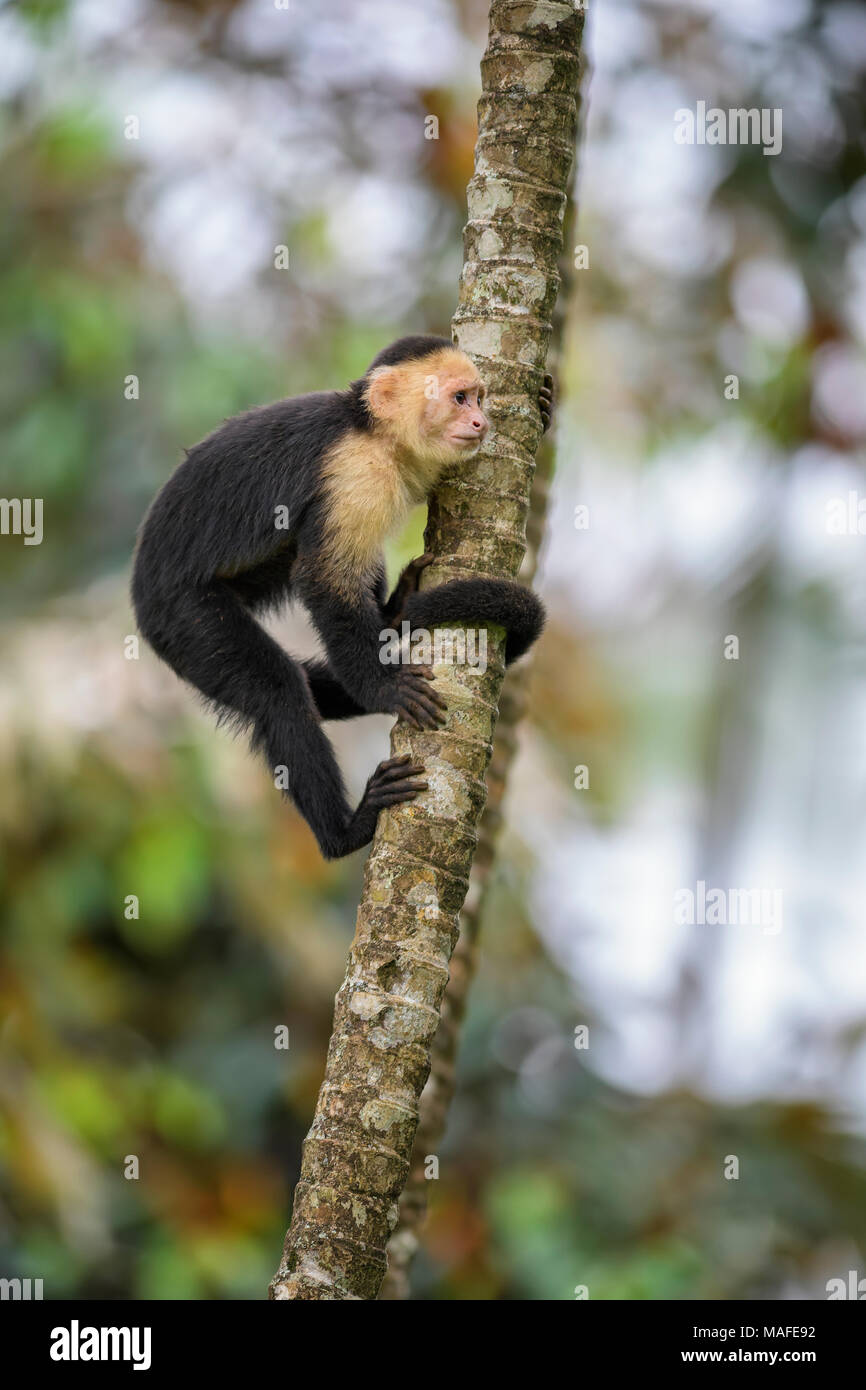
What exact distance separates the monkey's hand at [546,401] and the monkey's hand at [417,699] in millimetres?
858

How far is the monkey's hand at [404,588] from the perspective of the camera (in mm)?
3827

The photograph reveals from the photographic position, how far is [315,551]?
13.5 feet

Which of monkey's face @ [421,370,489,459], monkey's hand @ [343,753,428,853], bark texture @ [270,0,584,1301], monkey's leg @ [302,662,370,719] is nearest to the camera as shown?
bark texture @ [270,0,584,1301]

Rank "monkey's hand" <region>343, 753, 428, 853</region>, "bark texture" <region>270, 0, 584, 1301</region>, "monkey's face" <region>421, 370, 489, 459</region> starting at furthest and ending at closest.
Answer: "monkey's face" <region>421, 370, 489, 459</region>, "monkey's hand" <region>343, 753, 428, 853</region>, "bark texture" <region>270, 0, 584, 1301</region>

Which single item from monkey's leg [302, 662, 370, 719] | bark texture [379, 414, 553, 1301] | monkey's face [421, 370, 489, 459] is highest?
monkey's face [421, 370, 489, 459]

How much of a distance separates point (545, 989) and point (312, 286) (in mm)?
5196

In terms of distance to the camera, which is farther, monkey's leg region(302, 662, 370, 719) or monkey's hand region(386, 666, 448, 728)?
monkey's leg region(302, 662, 370, 719)

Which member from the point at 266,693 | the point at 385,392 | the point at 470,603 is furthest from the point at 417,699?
the point at 385,392

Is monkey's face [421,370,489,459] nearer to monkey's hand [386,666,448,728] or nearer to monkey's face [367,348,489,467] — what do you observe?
monkey's face [367,348,489,467]

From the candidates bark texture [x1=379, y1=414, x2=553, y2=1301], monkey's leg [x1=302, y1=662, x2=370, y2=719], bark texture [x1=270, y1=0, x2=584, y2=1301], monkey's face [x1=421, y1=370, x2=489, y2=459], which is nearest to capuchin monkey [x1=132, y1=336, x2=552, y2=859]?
monkey's face [x1=421, y1=370, x2=489, y2=459]

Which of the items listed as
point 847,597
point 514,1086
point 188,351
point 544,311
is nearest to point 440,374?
point 544,311

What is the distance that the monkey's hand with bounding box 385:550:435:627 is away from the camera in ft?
12.6
